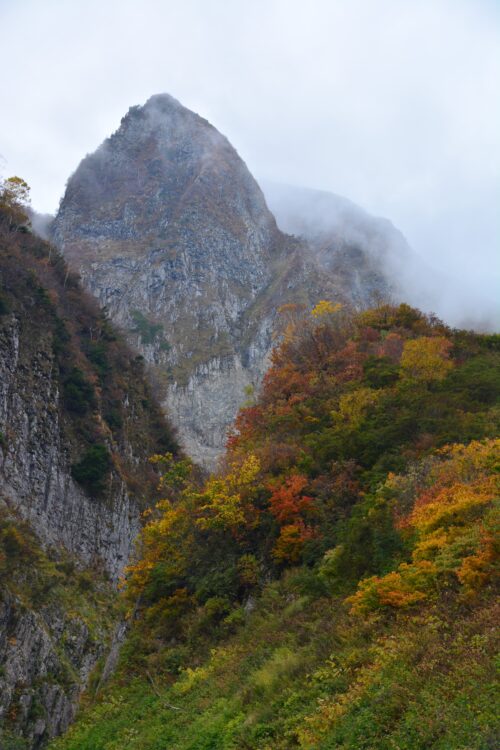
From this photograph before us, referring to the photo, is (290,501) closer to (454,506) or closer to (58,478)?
(454,506)

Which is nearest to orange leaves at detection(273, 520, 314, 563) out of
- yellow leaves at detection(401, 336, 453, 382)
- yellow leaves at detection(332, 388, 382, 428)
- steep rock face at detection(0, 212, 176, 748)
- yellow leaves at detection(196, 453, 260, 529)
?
yellow leaves at detection(196, 453, 260, 529)

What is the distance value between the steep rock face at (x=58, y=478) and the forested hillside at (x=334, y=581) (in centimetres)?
Answer: 896

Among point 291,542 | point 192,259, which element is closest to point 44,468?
point 291,542

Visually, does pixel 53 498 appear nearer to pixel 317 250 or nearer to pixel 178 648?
pixel 178 648

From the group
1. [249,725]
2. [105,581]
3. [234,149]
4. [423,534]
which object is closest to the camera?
[249,725]

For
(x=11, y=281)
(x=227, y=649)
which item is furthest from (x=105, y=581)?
(x=227, y=649)

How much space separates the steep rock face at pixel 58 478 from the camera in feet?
85.1

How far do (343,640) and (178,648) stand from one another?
24.4ft

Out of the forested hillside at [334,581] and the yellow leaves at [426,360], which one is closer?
the forested hillside at [334,581]

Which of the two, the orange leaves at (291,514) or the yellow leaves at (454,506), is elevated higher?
the yellow leaves at (454,506)

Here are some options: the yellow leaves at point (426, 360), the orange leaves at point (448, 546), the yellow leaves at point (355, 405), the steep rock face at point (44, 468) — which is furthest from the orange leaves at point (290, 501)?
the steep rock face at point (44, 468)

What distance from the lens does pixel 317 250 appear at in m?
174

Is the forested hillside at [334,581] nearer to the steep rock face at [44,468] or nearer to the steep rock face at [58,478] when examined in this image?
the steep rock face at [58,478]

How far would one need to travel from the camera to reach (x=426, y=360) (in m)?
25.8
